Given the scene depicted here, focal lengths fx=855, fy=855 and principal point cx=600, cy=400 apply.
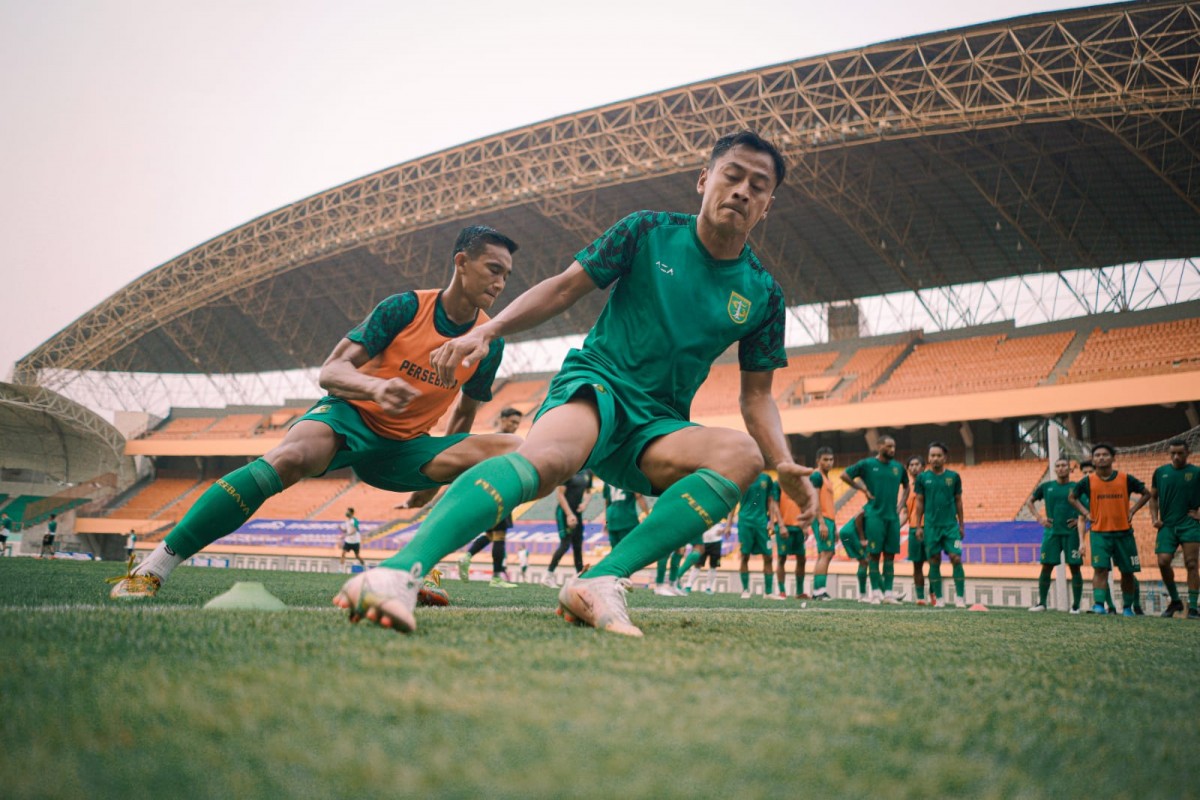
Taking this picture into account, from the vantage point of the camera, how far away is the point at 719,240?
308 cm

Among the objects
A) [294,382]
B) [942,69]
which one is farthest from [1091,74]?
[294,382]

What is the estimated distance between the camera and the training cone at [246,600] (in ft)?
10.7

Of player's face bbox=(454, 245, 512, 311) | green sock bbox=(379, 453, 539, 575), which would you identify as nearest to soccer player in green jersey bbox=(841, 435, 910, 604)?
player's face bbox=(454, 245, 512, 311)

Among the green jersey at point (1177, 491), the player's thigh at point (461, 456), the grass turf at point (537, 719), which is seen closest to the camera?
the grass turf at point (537, 719)

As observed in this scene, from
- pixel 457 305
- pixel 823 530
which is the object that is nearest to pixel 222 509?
pixel 457 305

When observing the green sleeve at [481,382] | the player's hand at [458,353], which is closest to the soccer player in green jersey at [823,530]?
the green sleeve at [481,382]

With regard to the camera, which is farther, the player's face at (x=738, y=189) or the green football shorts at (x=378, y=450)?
the green football shorts at (x=378, y=450)

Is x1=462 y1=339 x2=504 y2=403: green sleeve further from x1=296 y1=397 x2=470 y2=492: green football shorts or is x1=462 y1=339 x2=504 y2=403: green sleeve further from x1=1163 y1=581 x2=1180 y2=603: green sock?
x1=1163 y1=581 x2=1180 y2=603: green sock

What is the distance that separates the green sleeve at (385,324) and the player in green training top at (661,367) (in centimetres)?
142

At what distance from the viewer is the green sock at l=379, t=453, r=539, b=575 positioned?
231 centimetres

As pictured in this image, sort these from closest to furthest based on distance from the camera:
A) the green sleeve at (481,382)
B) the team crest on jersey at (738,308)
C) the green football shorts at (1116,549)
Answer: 1. the team crest on jersey at (738,308)
2. the green sleeve at (481,382)
3. the green football shorts at (1116,549)

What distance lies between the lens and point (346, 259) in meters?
35.5

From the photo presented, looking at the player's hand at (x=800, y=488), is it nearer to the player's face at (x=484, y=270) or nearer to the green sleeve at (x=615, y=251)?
the green sleeve at (x=615, y=251)

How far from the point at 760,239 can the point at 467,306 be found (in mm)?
27347
